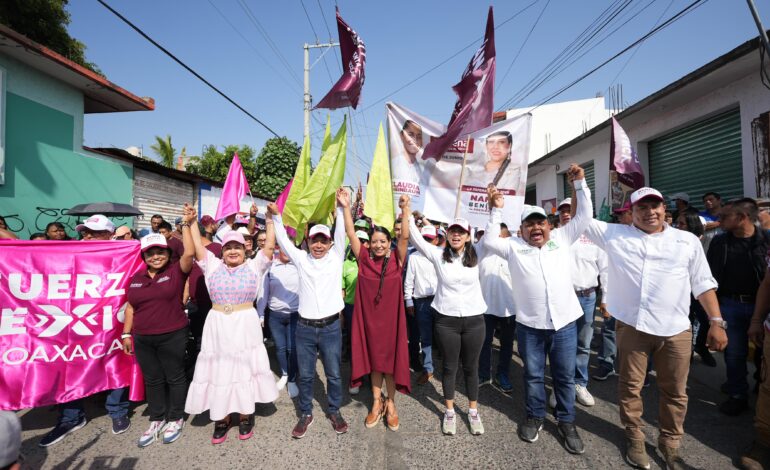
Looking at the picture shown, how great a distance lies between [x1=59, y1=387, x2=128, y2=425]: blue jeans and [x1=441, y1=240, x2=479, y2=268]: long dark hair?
3.30m

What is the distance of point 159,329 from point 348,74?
310cm

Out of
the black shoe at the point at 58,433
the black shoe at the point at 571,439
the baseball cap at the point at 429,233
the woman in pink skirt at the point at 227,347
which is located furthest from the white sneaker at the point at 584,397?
the black shoe at the point at 58,433

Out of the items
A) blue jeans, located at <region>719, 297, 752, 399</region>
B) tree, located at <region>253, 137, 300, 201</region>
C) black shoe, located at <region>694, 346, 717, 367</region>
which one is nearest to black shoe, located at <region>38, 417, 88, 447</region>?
blue jeans, located at <region>719, 297, 752, 399</region>

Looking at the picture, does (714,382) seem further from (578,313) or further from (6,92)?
(6,92)

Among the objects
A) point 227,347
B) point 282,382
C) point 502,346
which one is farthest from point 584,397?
point 227,347

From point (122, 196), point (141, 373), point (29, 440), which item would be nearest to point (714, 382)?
point (141, 373)

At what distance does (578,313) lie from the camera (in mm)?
3275

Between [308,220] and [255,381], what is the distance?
5.11ft

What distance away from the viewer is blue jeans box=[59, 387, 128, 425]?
3.51 metres

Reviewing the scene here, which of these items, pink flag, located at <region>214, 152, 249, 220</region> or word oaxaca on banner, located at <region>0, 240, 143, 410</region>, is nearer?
word oaxaca on banner, located at <region>0, 240, 143, 410</region>

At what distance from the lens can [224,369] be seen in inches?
132

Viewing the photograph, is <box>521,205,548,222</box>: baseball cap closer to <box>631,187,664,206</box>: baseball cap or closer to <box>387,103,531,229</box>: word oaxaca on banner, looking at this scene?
<box>631,187,664,206</box>: baseball cap

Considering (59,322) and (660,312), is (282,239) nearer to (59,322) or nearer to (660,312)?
(59,322)

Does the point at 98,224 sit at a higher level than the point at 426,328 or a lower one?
higher
